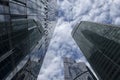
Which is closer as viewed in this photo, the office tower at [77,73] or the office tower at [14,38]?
the office tower at [14,38]

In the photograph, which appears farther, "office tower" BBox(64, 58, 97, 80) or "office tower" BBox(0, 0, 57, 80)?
"office tower" BBox(64, 58, 97, 80)

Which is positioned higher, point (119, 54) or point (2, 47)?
point (2, 47)

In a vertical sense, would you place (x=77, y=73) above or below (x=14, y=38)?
below

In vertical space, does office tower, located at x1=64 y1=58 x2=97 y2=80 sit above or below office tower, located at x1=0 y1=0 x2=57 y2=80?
below

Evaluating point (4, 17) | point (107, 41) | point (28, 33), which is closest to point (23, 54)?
point (28, 33)

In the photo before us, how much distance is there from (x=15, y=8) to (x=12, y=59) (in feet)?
27.4

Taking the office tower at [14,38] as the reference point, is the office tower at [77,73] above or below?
below

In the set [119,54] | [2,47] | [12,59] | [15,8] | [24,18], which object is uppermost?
[15,8]

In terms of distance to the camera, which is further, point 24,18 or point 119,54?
point 119,54

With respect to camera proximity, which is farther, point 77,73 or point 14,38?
point 77,73

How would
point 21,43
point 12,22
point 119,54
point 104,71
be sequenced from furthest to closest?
point 104,71, point 119,54, point 21,43, point 12,22

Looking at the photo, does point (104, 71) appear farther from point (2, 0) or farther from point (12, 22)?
point (2, 0)

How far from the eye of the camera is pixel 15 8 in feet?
92.5

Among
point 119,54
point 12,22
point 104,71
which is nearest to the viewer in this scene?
point 12,22
